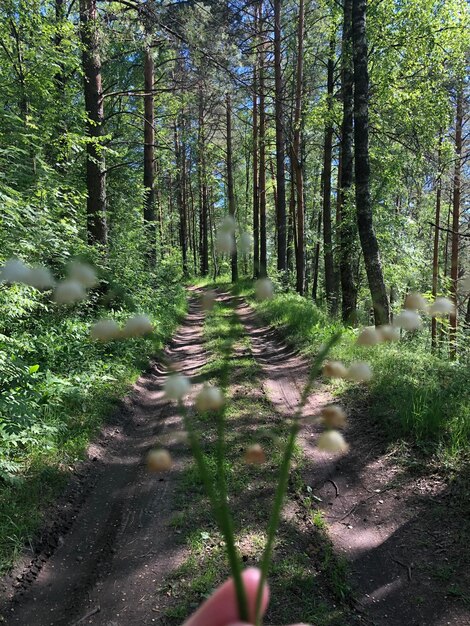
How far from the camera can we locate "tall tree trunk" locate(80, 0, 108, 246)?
8.33m

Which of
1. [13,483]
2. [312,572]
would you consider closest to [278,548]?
[312,572]

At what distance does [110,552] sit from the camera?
11.2ft

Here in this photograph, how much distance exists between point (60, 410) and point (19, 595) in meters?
2.35

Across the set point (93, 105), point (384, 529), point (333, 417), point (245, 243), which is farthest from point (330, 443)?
point (93, 105)

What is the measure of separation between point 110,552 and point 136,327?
3.58 m

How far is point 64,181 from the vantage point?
8.74m

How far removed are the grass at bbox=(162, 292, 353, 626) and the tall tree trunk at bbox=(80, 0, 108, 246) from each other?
5.17 m

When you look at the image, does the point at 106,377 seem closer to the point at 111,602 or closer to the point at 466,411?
the point at 111,602

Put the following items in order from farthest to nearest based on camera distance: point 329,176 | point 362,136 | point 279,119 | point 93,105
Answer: point 329,176 → point 279,119 → point 93,105 → point 362,136

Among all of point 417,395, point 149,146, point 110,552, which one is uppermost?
point 149,146

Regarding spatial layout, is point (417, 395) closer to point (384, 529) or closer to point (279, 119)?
point (384, 529)

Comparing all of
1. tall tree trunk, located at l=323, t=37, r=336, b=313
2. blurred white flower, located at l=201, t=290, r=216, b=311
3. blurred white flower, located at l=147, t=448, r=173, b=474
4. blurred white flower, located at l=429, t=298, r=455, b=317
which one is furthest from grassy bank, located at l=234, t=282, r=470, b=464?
tall tree trunk, located at l=323, t=37, r=336, b=313

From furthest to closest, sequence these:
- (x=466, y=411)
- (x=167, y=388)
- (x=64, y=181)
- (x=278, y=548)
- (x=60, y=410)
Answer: (x=64, y=181)
(x=60, y=410)
(x=466, y=411)
(x=278, y=548)
(x=167, y=388)

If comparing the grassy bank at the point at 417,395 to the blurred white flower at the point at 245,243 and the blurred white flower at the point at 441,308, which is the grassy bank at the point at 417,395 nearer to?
the blurred white flower at the point at 441,308
